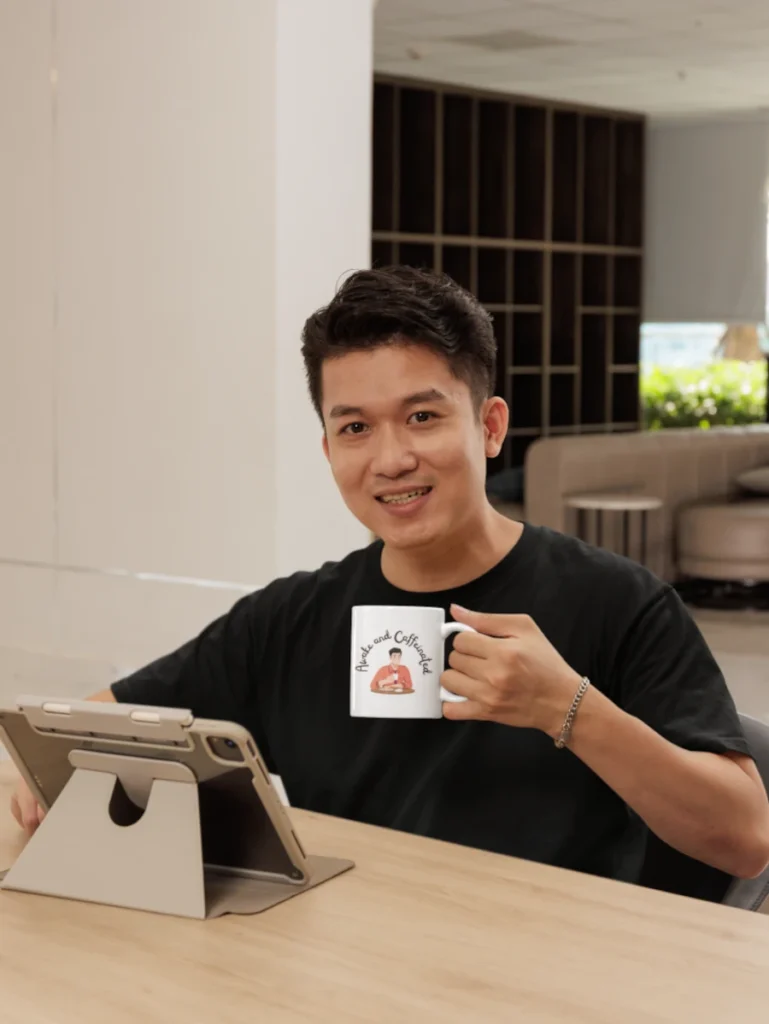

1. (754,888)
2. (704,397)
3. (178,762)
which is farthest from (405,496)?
(704,397)

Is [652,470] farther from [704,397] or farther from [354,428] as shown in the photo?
[354,428]

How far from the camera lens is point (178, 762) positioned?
1.35 metres

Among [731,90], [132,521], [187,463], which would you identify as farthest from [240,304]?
[731,90]

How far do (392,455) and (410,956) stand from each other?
0.59 m

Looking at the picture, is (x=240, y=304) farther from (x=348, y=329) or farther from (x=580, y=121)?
(x=580, y=121)

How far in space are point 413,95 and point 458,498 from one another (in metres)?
8.70

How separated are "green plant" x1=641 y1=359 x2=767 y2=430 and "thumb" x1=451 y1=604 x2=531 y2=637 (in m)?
10.6

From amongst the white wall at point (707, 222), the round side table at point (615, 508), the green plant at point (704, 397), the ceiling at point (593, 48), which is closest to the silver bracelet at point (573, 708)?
the round side table at point (615, 508)

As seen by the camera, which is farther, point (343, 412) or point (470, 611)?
point (343, 412)

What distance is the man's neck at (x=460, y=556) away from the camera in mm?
1717

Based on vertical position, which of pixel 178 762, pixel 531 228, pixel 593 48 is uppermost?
pixel 593 48

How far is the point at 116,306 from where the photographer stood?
4.59 m

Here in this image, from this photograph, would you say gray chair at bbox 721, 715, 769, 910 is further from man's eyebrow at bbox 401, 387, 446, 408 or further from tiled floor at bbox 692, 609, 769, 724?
tiled floor at bbox 692, 609, 769, 724

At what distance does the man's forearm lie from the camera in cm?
145
